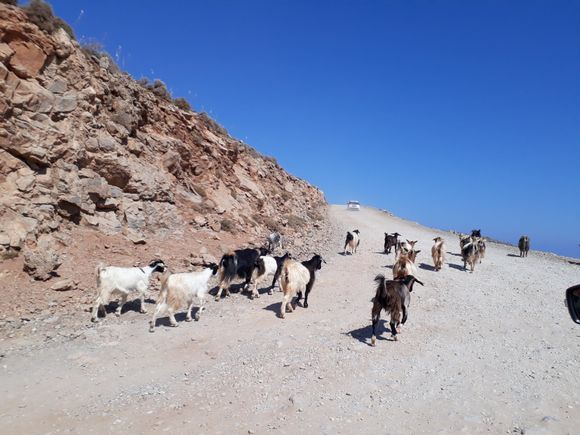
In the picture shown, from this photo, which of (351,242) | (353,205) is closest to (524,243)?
(351,242)

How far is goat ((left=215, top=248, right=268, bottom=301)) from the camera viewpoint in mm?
10914

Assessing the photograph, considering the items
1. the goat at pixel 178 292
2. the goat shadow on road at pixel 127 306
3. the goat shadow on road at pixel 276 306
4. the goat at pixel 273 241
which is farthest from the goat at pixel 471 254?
the goat shadow on road at pixel 127 306

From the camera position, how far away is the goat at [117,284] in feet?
28.4

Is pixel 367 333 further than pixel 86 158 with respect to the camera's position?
No

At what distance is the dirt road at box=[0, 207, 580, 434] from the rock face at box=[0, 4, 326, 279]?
12.5 feet

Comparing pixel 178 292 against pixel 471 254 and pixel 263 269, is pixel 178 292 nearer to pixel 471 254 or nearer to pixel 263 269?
pixel 263 269

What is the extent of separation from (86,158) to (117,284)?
18.7ft

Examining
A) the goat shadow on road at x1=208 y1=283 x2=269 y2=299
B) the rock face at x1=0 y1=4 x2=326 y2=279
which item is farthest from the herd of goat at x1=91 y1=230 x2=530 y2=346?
the rock face at x1=0 y1=4 x2=326 y2=279

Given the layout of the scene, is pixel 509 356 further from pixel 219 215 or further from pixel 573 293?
pixel 219 215

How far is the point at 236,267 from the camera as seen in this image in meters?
11.2

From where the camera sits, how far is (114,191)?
13.2 m

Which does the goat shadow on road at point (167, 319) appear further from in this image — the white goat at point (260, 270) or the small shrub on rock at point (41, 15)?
the small shrub on rock at point (41, 15)

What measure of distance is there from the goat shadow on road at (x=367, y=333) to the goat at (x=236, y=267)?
394cm

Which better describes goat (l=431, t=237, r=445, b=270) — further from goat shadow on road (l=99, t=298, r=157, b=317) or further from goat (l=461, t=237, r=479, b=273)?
goat shadow on road (l=99, t=298, r=157, b=317)
